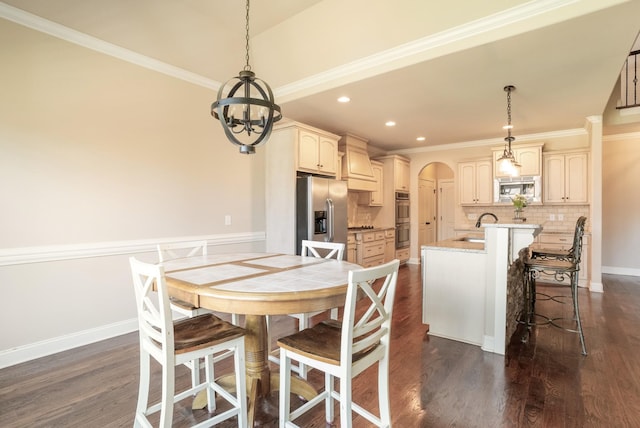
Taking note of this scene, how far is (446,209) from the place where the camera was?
786 cm

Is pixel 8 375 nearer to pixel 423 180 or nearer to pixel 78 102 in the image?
pixel 78 102

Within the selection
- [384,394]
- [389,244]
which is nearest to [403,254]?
[389,244]

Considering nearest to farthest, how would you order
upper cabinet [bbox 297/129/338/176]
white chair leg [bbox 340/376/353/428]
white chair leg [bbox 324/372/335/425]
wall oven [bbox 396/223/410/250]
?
white chair leg [bbox 340/376/353/428] → white chair leg [bbox 324/372/335/425] → upper cabinet [bbox 297/129/338/176] → wall oven [bbox 396/223/410/250]

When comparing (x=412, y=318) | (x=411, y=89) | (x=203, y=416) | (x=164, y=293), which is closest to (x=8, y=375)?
(x=203, y=416)

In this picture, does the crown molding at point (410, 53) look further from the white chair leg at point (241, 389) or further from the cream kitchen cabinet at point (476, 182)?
the cream kitchen cabinet at point (476, 182)

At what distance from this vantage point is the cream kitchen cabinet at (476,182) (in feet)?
19.6

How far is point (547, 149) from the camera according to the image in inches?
223

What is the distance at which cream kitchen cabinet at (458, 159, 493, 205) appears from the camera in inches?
235

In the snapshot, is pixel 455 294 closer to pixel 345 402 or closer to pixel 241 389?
pixel 345 402

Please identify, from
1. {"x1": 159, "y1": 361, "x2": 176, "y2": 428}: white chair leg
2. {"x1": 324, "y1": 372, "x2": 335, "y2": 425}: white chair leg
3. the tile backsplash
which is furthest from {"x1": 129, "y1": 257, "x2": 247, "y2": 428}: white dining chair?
the tile backsplash

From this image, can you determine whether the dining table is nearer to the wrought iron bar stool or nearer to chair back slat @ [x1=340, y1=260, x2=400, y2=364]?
chair back slat @ [x1=340, y1=260, x2=400, y2=364]

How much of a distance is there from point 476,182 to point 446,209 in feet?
6.01

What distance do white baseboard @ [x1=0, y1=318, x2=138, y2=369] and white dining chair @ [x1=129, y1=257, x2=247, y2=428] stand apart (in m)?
1.73

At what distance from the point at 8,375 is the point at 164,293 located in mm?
2073
